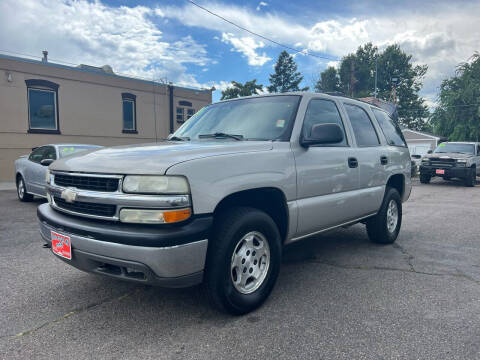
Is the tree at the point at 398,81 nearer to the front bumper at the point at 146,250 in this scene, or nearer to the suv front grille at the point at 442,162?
the suv front grille at the point at 442,162

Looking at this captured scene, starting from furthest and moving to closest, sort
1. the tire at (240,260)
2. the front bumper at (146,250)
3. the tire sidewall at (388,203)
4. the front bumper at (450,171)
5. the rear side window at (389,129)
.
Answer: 1. the front bumper at (450,171)
2. the rear side window at (389,129)
3. the tire sidewall at (388,203)
4. the tire at (240,260)
5. the front bumper at (146,250)

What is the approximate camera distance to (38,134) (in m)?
15.6

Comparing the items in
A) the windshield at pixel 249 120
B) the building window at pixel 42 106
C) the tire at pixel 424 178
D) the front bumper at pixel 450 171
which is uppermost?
the building window at pixel 42 106

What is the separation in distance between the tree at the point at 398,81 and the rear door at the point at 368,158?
5435 cm

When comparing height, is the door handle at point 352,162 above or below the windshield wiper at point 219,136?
below

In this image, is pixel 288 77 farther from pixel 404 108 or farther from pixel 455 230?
pixel 455 230

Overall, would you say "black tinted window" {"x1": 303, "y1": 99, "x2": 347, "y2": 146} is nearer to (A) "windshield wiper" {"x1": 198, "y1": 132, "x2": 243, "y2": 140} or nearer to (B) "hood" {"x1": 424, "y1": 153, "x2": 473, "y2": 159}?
(A) "windshield wiper" {"x1": 198, "y1": 132, "x2": 243, "y2": 140}

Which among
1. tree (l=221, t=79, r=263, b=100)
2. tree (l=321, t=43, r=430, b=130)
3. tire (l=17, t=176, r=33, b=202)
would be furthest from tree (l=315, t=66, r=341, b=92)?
tire (l=17, t=176, r=33, b=202)

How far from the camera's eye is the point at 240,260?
2.96m

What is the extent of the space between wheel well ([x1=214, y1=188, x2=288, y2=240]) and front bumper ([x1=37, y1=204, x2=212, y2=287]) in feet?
1.46

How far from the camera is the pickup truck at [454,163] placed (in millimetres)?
14258

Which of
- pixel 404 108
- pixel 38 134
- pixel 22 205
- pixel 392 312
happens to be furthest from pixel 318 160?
pixel 404 108

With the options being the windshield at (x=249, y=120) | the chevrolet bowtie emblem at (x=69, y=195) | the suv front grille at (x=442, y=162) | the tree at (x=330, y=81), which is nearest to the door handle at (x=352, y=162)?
the windshield at (x=249, y=120)

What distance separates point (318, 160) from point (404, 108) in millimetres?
59821
